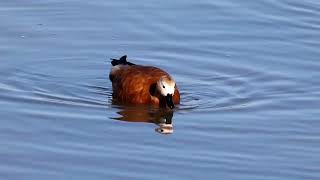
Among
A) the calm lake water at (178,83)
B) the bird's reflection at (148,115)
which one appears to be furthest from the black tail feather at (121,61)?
the bird's reflection at (148,115)

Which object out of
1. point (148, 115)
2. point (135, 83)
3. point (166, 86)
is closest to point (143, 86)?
point (135, 83)

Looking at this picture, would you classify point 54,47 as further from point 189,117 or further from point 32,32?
point 189,117

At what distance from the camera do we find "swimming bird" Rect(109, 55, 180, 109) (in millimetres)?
13172

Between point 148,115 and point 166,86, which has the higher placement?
point 166,86

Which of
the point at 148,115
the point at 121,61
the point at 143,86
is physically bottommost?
the point at 148,115

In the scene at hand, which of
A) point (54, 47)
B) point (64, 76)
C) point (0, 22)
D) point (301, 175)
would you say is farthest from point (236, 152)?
point (0, 22)

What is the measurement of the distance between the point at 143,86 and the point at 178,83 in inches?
24.2

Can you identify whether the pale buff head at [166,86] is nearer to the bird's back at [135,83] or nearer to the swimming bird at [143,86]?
the swimming bird at [143,86]

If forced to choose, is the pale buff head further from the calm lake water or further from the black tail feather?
the black tail feather

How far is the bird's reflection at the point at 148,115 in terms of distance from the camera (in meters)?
12.4

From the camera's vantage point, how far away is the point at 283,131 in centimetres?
1180

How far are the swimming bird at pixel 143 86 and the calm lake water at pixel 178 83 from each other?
21cm

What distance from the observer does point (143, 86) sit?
1361 cm

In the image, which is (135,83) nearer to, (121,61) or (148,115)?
(121,61)
